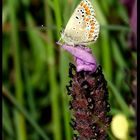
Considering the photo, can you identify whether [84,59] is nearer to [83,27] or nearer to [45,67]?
[83,27]

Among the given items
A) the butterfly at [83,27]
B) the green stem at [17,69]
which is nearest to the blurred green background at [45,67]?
the green stem at [17,69]

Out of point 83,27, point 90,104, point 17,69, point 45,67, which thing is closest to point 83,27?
point 83,27

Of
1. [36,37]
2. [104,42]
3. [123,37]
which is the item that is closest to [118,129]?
[104,42]

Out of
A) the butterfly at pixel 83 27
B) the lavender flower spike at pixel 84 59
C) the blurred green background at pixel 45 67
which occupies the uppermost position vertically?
the butterfly at pixel 83 27

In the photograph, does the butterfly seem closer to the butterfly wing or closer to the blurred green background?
the butterfly wing

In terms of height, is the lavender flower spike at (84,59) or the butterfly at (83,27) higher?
the butterfly at (83,27)

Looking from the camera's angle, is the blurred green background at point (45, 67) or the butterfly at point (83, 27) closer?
the butterfly at point (83, 27)

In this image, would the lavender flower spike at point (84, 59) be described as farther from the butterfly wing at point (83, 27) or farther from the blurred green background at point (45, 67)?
the blurred green background at point (45, 67)
